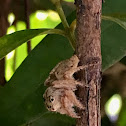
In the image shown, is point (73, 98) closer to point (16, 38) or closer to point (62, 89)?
point (62, 89)

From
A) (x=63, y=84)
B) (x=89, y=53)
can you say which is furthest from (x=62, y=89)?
(x=89, y=53)

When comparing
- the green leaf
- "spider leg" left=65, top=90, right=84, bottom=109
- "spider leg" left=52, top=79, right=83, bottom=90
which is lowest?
"spider leg" left=65, top=90, right=84, bottom=109

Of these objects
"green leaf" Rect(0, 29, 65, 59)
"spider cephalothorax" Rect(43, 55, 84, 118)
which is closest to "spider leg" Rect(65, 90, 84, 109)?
"spider cephalothorax" Rect(43, 55, 84, 118)

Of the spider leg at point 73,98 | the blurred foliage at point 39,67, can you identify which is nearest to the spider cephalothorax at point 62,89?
the spider leg at point 73,98

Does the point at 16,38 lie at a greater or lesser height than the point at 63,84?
greater

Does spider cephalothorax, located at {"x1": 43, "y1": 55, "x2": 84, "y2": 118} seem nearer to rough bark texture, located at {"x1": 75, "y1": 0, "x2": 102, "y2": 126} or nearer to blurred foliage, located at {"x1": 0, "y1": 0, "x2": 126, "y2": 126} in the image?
rough bark texture, located at {"x1": 75, "y1": 0, "x2": 102, "y2": 126}

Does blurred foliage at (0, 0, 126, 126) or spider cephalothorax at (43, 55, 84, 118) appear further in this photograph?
blurred foliage at (0, 0, 126, 126)

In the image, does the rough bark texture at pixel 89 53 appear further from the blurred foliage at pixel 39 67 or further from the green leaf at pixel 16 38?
the blurred foliage at pixel 39 67
